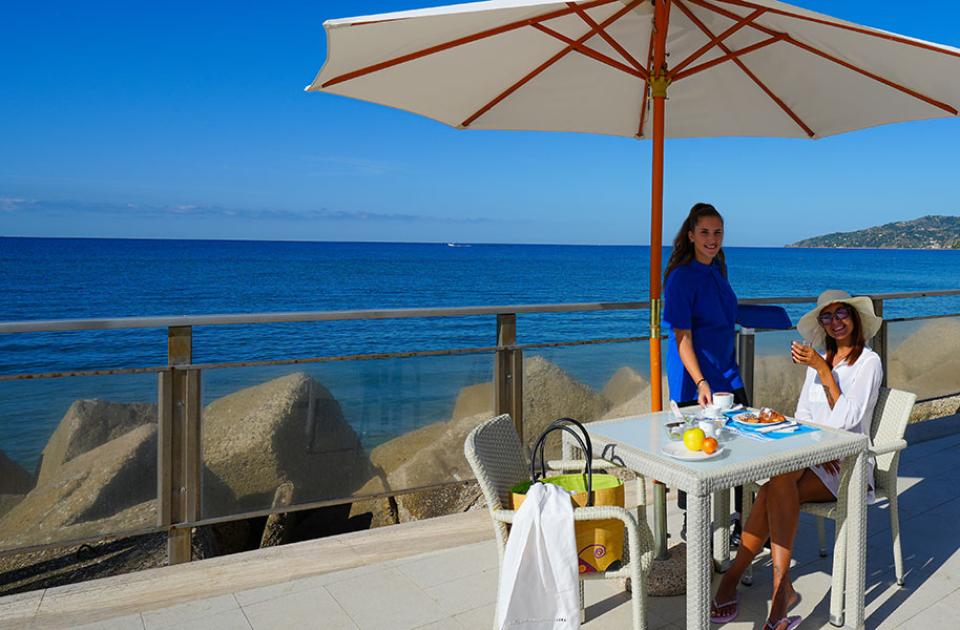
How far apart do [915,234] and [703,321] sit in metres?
122

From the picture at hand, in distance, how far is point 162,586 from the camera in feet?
9.55

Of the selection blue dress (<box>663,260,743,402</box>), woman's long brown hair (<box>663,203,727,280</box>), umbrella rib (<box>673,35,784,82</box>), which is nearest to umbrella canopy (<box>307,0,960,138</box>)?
umbrella rib (<box>673,35,784,82</box>)

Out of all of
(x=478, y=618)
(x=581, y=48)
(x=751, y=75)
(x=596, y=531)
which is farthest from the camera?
(x=751, y=75)

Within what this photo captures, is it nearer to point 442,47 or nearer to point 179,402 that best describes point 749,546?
point 442,47

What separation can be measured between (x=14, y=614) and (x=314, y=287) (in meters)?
51.3

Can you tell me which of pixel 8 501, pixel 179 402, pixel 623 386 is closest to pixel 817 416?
pixel 623 386

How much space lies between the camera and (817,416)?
2967 mm

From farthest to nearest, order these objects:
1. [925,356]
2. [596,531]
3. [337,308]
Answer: [337,308]
[925,356]
[596,531]

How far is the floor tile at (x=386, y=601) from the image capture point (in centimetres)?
258

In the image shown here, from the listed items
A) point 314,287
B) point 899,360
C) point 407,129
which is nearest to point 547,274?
point 407,129

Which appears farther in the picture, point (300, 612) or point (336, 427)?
point (336, 427)

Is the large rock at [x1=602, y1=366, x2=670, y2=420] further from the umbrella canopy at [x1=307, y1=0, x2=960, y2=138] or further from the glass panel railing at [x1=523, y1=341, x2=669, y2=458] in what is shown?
the umbrella canopy at [x1=307, y1=0, x2=960, y2=138]

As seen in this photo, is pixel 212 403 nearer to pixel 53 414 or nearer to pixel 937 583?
pixel 53 414

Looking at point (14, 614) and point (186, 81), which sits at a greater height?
point (186, 81)
